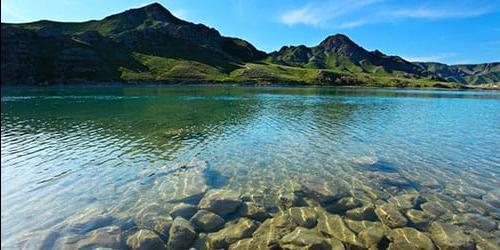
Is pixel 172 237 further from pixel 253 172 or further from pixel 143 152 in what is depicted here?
pixel 143 152

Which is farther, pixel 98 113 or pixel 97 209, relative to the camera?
pixel 98 113

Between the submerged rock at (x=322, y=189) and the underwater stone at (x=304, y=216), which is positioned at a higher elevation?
the submerged rock at (x=322, y=189)

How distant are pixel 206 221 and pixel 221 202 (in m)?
2.19

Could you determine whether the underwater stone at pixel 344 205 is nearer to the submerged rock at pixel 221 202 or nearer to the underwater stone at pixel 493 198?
the submerged rock at pixel 221 202

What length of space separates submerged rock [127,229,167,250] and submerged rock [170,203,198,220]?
246 cm

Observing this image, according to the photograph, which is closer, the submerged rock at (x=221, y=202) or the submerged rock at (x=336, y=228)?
the submerged rock at (x=336, y=228)

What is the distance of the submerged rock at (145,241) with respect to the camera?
586 inches

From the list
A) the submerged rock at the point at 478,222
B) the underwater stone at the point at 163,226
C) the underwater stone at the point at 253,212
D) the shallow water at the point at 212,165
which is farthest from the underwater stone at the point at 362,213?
the underwater stone at the point at 163,226

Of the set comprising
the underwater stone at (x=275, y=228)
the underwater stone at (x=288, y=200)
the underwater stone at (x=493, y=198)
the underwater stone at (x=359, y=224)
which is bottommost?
the underwater stone at (x=275, y=228)

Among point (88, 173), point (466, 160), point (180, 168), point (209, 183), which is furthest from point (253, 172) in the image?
point (466, 160)

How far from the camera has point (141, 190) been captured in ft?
72.3

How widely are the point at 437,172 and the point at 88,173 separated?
28.7m

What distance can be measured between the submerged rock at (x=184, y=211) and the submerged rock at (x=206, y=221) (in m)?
0.59

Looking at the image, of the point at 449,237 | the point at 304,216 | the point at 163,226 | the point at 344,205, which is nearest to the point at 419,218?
the point at 449,237
